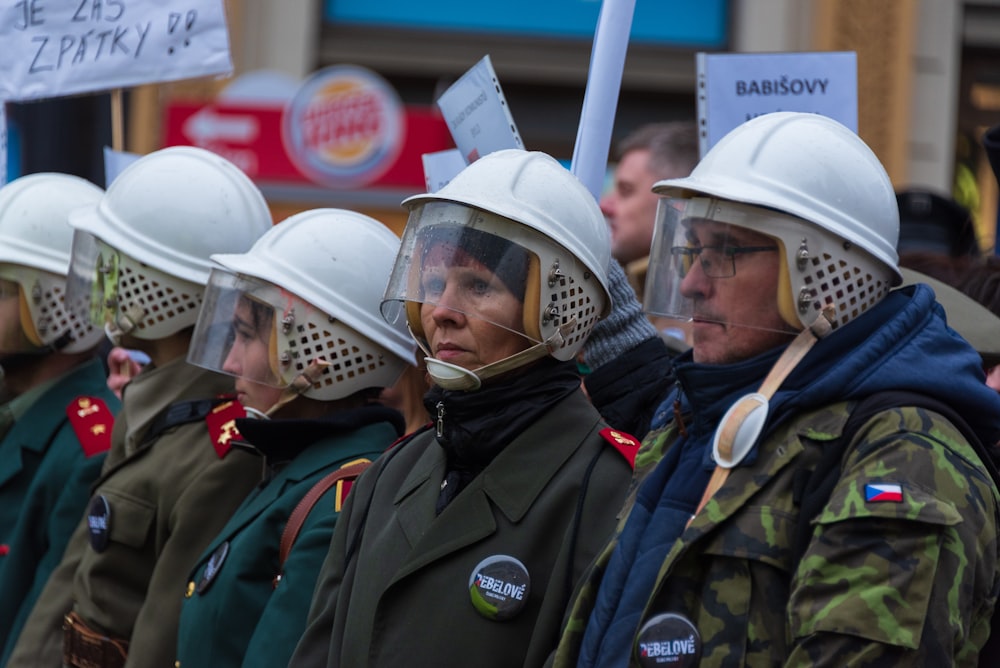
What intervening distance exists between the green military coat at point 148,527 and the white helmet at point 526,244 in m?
0.98

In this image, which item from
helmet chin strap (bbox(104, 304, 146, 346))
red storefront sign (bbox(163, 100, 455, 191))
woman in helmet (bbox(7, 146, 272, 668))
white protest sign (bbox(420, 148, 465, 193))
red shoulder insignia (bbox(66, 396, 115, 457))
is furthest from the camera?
red storefront sign (bbox(163, 100, 455, 191))

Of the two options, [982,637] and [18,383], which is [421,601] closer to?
[982,637]

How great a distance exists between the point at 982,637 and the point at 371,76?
833 centimetres

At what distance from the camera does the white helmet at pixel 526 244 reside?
11.2ft

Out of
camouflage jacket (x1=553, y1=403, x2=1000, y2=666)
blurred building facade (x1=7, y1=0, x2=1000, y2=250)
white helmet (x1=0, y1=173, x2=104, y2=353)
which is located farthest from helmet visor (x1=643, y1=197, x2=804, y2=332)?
blurred building facade (x1=7, y1=0, x2=1000, y2=250)

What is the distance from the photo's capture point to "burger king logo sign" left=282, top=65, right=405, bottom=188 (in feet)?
34.1

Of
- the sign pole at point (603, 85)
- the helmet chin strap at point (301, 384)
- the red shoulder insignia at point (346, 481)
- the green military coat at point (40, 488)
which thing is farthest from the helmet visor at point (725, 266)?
the green military coat at point (40, 488)

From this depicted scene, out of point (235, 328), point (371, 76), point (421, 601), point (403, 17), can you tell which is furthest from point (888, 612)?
point (403, 17)

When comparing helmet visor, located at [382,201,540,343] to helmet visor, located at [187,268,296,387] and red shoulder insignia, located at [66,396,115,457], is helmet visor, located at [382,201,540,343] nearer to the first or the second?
helmet visor, located at [187,268,296,387]

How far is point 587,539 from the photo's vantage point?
3.20m

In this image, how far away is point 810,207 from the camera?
2836 mm

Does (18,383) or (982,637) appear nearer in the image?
(982,637)

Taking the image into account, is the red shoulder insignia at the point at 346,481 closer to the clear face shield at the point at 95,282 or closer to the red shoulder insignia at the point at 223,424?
the red shoulder insignia at the point at 223,424

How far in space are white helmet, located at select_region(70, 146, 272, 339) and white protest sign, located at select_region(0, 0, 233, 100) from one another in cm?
73
